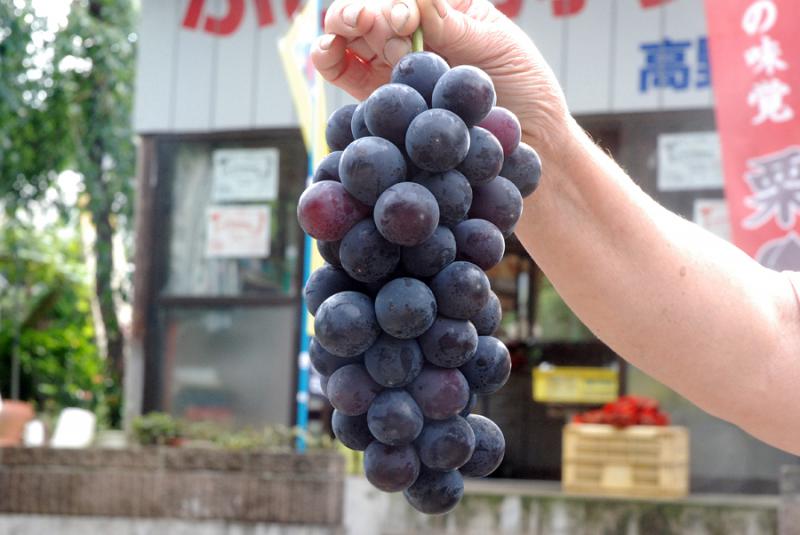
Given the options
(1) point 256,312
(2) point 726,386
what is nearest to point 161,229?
(1) point 256,312

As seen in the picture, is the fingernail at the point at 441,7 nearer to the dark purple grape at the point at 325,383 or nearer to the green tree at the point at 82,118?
the dark purple grape at the point at 325,383

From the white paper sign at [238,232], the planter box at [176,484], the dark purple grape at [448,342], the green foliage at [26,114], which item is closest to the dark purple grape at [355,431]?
the dark purple grape at [448,342]

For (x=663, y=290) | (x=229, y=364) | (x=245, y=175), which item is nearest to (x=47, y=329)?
(x=229, y=364)

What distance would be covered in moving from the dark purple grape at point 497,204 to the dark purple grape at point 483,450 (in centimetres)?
20

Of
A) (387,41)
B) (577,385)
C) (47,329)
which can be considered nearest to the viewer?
(387,41)

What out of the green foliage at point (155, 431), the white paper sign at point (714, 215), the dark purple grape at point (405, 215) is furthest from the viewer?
the green foliage at point (155, 431)

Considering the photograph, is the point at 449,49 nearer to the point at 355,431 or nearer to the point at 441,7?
the point at 441,7

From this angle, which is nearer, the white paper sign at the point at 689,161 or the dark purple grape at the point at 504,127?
the dark purple grape at the point at 504,127

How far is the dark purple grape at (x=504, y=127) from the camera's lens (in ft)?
3.92

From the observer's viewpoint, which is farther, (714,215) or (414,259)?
(714,215)

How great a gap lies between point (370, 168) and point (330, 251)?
0.12m

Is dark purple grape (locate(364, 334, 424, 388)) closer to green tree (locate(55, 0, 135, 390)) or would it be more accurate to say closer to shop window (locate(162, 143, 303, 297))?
shop window (locate(162, 143, 303, 297))

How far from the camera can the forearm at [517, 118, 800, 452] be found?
1.56 meters

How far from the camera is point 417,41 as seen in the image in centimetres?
124
